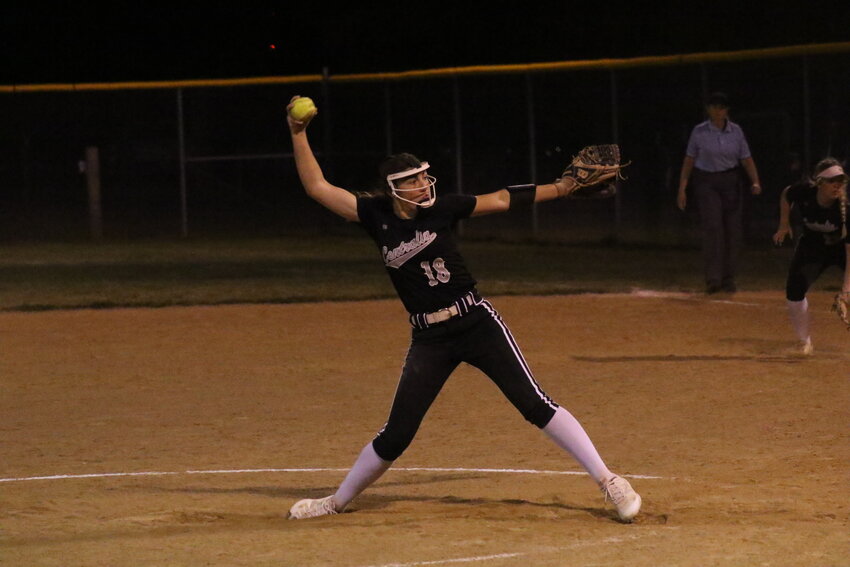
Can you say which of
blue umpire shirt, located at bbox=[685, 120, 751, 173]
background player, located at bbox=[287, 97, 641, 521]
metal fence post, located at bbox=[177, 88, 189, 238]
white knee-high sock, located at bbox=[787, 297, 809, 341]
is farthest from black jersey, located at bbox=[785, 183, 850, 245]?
metal fence post, located at bbox=[177, 88, 189, 238]

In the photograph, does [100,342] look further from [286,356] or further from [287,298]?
[287,298]

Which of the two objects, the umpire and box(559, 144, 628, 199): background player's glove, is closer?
box(559, 144, 628, 199): background player's glove

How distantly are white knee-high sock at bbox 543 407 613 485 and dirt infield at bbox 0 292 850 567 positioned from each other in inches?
9.3

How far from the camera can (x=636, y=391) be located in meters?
10.0

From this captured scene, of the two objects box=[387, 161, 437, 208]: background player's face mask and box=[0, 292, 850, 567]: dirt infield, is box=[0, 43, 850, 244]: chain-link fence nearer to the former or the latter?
box=[0, 292, 850, 567]: dirt infield

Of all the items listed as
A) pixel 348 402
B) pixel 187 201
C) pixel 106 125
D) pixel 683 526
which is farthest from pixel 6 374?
pixel 106 125

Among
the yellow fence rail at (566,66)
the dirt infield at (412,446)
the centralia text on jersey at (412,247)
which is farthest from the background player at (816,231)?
the yellow fence rail at (566,66)

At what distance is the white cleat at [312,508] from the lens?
6.60 metres

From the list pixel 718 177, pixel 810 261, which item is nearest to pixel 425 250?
pixel 810 261

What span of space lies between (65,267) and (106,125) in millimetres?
10117

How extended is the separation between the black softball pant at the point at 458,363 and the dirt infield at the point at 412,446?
453mm

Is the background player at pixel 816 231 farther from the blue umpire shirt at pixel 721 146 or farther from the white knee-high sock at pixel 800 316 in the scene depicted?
the blue umpire shirt at pixel 721 146

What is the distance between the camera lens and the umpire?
49.8 feet

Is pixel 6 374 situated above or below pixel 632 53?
below
